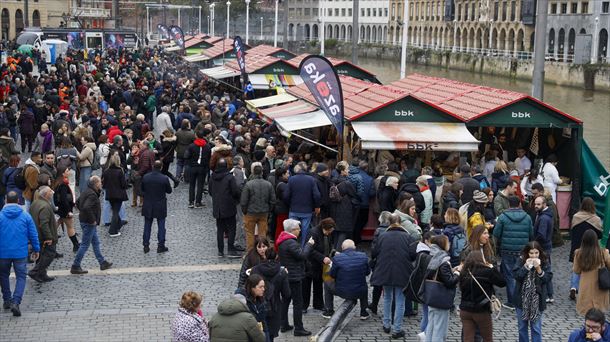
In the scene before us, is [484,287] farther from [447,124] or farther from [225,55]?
[225,55]

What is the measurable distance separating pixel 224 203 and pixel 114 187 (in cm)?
205

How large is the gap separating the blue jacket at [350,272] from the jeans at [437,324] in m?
1.06

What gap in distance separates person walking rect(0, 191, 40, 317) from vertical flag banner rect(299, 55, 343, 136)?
17.6ft

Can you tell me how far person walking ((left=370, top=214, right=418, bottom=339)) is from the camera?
33.2ft

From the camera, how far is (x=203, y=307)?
11.2 metres

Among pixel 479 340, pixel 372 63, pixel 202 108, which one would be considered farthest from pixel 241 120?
pixel 372 63

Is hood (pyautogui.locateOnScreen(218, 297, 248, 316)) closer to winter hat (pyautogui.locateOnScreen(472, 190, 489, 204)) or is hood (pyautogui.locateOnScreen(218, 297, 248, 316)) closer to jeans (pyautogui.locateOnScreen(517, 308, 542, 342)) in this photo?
jeans (pyautogui.locateOnScreen(517, 308, 542, 342))

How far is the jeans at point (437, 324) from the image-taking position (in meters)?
9.34

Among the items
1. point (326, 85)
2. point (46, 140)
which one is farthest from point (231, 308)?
point (46, 140)

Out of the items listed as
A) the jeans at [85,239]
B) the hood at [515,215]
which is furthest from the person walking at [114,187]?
the hood at [515,215]

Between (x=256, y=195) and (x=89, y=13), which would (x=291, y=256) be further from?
(x=89, y=13)

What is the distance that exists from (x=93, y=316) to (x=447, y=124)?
7064 mm

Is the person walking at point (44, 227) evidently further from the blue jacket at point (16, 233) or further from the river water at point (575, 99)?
the river water at point (575, 99)

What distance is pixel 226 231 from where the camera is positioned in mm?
13844
